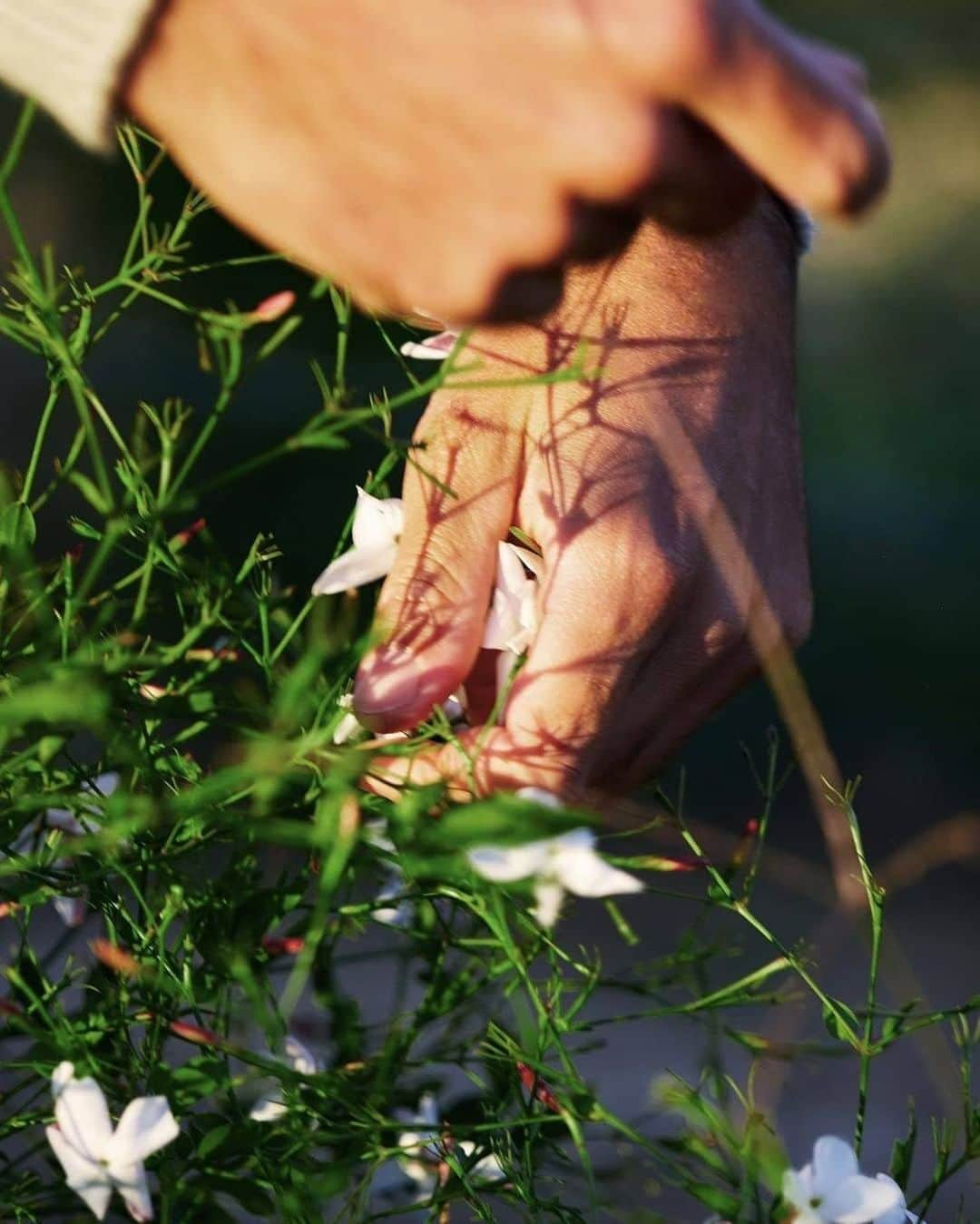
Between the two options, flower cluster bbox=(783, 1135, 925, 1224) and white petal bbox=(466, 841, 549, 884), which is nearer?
white petal bbox=(466, 841, 549, 884)

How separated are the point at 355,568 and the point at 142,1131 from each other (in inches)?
7.8

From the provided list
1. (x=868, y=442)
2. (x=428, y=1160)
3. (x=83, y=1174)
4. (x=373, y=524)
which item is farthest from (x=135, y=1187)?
(x=868, y=442)

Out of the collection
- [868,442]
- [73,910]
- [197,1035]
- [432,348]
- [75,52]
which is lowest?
[868,442]

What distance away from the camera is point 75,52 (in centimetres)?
33

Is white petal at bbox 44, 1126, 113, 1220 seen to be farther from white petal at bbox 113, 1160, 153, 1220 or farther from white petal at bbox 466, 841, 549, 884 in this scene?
white petal at bbox 466, 841, 549, 884

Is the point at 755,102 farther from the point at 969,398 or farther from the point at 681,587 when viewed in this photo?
the point at 969,398

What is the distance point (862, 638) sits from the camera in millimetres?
1653

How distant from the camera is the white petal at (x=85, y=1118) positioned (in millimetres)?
408

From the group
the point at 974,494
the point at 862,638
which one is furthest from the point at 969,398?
the point at 862,638

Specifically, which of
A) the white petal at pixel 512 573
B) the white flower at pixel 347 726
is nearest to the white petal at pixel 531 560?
the white petal at pixel 512 573

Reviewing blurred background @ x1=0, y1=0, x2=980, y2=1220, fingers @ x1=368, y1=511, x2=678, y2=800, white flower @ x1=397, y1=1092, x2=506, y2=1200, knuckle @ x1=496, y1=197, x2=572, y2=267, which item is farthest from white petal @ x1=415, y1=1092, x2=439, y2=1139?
blurred background @ x1=0, y1=0, x2=980, y2=1220

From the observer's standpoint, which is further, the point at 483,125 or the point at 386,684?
the point at 386,684

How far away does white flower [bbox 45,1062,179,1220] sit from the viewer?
41 cm

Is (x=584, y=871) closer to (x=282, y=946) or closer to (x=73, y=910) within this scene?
(x=282, y=946)
